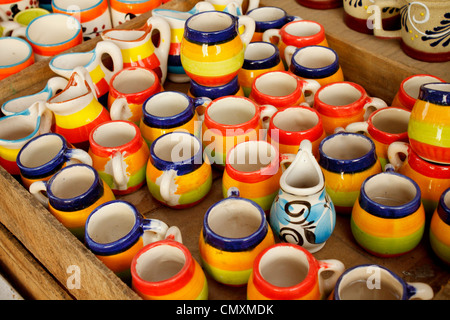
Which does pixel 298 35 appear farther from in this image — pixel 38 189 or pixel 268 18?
pixel 38 189

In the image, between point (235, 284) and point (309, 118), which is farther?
point (309, 118)

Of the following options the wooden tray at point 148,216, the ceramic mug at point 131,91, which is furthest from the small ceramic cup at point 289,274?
the ceramic mug at point 131,91

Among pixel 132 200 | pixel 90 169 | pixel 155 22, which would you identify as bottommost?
pixel 132 200

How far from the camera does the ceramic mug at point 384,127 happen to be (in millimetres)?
1114

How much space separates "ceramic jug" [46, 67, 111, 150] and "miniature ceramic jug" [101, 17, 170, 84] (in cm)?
17

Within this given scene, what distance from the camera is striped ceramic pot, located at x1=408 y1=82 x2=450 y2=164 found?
0.95 m

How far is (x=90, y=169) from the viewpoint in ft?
3.55

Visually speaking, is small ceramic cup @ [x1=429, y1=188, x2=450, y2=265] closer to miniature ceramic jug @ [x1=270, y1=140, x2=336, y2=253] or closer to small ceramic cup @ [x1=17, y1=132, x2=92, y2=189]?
miniature ceramic jug @ [x1=270, y1=140, x2=336, y2=253]

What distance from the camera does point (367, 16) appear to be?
148 cm

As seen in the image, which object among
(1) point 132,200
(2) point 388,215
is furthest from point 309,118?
(1) point 132,200

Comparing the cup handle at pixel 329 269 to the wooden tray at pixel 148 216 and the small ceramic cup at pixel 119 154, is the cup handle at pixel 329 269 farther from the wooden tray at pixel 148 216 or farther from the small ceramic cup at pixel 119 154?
the small ceramic cup at pixel 119 154

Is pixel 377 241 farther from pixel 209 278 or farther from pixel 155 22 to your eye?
pixel 155 22

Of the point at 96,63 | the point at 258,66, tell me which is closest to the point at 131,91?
the point at 96,63
